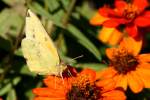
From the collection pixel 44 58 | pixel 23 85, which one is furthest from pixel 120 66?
pixel 23 85

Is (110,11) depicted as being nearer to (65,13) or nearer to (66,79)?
(65,13)

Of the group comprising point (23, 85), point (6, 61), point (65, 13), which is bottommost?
point (23, 85)

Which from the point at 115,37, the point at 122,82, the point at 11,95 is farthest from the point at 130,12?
the point at 11,95

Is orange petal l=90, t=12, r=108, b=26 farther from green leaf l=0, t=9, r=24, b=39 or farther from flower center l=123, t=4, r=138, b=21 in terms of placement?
green leaf l=0, t=9, r=24, b=39

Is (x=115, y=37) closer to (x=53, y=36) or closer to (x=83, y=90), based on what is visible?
(x=53, y=36)

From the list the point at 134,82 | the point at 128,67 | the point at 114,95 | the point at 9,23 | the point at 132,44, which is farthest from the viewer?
the point at 9,23

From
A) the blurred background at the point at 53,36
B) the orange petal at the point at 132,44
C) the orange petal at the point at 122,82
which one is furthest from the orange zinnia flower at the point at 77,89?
the orange petal at the point at 132,44

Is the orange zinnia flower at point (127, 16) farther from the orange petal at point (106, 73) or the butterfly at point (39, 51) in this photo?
the butterfly at point (39, 51)
